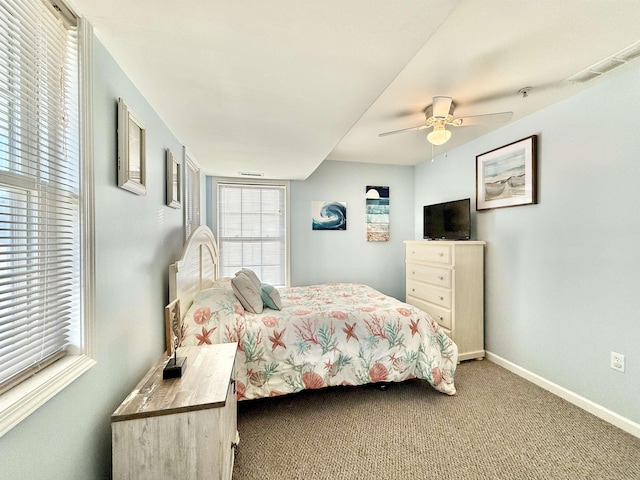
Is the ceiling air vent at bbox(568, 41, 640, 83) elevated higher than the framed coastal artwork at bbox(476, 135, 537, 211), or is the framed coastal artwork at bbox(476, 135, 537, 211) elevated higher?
the ceiling air vent at bbox(568, 41, 640, 83)

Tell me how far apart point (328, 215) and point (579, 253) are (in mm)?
2804

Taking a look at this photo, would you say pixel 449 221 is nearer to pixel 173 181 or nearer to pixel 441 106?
pixel 441 106

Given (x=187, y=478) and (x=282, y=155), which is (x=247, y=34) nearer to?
(x=282, y=155)

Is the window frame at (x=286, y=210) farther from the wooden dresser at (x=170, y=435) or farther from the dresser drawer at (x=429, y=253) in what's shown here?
the wooden dresser at (x=170, y=435)

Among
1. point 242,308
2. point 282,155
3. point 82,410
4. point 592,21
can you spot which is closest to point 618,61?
point 592,21

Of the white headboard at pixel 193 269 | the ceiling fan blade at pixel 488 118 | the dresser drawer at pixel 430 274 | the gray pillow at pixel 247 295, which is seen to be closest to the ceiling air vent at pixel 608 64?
the ceiling fan blade at pixel 488 118

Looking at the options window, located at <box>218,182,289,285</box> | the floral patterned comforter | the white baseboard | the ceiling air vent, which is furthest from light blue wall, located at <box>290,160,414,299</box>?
the ceiling air vent

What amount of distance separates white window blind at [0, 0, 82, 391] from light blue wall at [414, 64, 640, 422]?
3.15 meters

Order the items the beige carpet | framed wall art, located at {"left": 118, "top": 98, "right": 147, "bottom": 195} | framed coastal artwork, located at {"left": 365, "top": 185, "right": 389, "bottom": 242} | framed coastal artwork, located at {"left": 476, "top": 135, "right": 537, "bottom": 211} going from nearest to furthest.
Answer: framed wall art, located at {"left": 118, "top": 98, "right": 147, "bottom": 195}, the beige carpet, framed coastal artwork, located at {"left": 476, "top": 135, "right": 537, "bottom": 211}, framed coastal artwork, located at {"left": 365, "top": 185, "right": 389, "bottom": 242}

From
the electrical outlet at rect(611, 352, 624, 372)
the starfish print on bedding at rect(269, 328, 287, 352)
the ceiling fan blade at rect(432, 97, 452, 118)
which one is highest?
the ceiling fan blade at rect(432, 97, 452, 118)

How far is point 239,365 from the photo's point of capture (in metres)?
1.96

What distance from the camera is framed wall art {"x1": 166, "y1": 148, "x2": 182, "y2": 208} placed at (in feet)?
6.55

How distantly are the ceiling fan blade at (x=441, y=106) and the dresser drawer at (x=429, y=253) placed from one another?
1.39 meters

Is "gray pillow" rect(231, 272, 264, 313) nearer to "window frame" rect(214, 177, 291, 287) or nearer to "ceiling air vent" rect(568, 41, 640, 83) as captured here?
"window frame" rect(214, 177, 291, 287)
